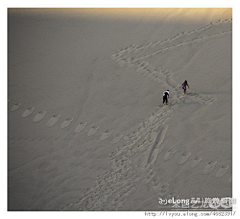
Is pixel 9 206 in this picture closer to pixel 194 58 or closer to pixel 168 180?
pixel 168 180

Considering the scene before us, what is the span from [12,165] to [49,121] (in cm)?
214

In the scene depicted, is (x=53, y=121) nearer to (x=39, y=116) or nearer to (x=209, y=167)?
(x=39, y=116)

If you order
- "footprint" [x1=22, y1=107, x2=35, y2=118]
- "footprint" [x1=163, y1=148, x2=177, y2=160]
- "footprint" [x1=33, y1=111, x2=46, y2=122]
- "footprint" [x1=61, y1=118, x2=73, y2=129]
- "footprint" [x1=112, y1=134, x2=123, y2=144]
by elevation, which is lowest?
"footprint" [x1=163, y1=148, x2=177, y2=160]

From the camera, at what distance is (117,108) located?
10.6 metres

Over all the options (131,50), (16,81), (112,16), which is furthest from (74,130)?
(112,16)

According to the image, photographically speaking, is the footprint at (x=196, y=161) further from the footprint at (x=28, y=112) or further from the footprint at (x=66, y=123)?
the footprint at (x=28, y=112)

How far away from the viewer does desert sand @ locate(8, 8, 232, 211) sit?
7680mm

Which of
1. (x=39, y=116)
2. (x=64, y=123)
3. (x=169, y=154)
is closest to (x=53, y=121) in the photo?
(x=64, y=123)

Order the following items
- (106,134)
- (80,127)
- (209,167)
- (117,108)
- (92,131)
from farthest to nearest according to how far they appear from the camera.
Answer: (117,108) < (80,127) < (92,131) < (106,134) < (209,167)

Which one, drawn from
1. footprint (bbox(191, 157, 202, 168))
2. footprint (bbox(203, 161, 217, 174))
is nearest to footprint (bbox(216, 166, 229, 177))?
footprint (bbox(203, 161, 217, 174))

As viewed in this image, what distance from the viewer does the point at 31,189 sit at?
791 cm

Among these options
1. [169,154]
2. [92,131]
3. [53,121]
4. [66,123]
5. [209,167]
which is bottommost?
[209,167]

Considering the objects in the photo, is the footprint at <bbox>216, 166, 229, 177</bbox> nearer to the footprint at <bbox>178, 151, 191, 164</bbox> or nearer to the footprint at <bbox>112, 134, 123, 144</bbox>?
the footprint at <bbox>178, 151, 191, 164</bbox>

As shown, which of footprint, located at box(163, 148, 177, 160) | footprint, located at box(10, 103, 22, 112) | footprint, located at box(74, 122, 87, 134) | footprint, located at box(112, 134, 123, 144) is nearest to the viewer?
footprint, located at box(163, 148, 177, 160)
